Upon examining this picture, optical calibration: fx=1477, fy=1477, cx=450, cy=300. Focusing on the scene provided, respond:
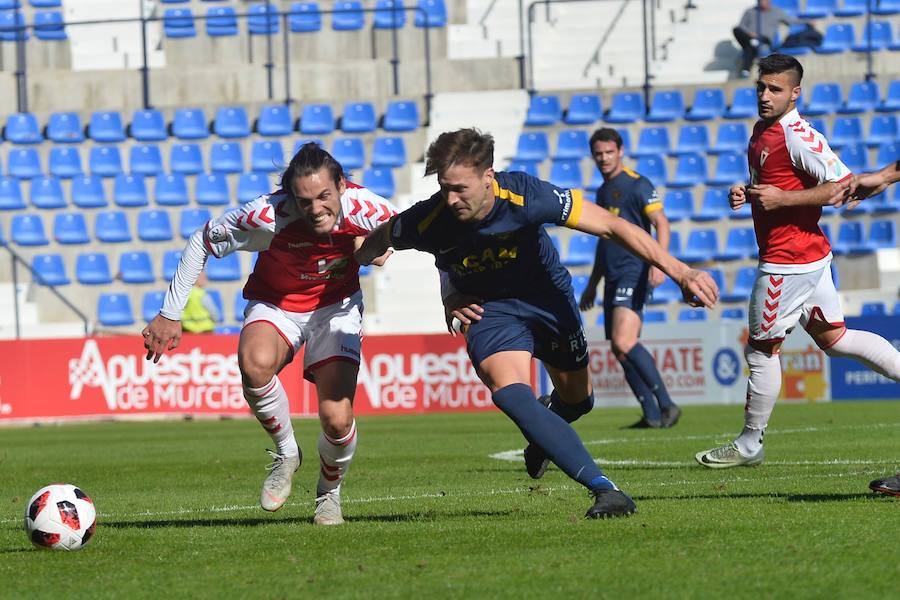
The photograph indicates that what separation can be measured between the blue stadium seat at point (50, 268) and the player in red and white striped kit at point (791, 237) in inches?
692

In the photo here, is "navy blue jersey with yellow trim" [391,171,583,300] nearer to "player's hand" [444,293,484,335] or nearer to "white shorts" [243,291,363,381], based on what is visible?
"player's hand" [444,293,484,335]

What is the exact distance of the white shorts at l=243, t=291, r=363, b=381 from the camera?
7391 mm

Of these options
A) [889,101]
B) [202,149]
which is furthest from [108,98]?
[889,101]

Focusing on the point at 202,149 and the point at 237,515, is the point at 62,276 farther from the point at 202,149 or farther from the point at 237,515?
the point at 237,515

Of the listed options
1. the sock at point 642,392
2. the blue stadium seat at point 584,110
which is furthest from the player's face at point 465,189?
the blue stadium seat at point 584,110

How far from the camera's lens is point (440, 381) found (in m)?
19.9

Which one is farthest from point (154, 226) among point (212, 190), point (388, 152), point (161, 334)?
point (161, 334)

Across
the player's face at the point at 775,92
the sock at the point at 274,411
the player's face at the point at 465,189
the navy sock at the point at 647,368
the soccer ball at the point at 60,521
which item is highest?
the player's face at the point at 775,92

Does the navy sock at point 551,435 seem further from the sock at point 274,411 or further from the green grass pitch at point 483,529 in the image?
the sock at point 274,411

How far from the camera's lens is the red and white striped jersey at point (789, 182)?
811 cm

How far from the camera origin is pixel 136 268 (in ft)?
79.0

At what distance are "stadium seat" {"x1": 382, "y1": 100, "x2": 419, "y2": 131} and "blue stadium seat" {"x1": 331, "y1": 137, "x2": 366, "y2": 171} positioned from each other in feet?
2.35

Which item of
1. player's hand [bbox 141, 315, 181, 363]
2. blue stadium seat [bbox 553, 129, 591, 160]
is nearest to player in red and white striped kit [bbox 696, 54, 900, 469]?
player's hand [bbox 141, 315, 181, 363]

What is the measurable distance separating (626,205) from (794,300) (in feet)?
16.3
